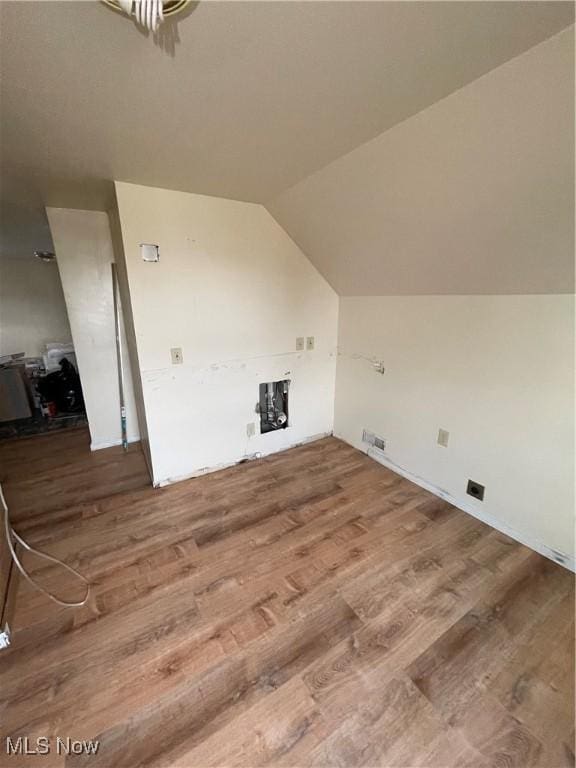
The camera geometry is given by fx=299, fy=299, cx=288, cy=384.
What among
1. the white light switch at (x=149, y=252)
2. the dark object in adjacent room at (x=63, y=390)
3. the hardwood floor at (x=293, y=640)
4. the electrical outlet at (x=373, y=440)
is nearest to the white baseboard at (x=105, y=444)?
the hardwood floor at (x=293, y=640)

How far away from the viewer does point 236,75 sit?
1054 mm

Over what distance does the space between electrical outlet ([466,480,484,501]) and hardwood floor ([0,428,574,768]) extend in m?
0.18

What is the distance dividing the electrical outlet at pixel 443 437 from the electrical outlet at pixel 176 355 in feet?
6.58

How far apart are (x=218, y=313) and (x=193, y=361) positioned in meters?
0.43

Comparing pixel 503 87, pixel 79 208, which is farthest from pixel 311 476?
pixel 79 208

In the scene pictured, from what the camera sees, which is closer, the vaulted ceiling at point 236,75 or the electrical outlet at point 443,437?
the vaulted ceiling at point 236,75

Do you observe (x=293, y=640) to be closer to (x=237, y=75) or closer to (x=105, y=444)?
(x=237, y=75)

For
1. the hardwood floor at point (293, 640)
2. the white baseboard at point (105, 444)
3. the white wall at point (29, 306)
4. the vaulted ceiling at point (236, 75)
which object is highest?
the vaulted ceiling at point (236, 75)


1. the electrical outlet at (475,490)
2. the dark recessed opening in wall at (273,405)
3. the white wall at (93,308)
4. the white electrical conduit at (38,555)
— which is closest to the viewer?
the white electrical conduit at (38,555)

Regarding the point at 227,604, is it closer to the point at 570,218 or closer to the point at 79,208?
the point at 570,218

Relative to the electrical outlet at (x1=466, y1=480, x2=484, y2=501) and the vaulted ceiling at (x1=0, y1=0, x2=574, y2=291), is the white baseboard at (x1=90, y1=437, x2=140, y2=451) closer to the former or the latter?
the vaulted ceiling at (x1=0, y1=0, x2=574, y2=291)

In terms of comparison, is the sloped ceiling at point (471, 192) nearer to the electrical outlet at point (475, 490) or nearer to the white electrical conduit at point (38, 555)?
the electrical outlet at point (475, 490)

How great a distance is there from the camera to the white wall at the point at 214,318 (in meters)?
2.07

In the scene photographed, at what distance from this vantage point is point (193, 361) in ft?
7.66
